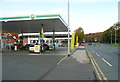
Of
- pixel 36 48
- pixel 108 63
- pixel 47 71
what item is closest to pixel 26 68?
pixel 47 71

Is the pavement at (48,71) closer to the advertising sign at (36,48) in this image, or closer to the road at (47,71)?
the road at (47,71)

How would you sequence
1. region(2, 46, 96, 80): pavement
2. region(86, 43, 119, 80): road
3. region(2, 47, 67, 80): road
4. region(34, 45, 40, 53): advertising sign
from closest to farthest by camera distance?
region(2, 46, 96, 80): pavement, region(2, 47, 67, 80): road, region(86, 43, 119, 80): road, region(34, 45, 40, 53): advertising sign

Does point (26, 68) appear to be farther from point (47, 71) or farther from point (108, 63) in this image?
point (108, 63)

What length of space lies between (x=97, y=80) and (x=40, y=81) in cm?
251

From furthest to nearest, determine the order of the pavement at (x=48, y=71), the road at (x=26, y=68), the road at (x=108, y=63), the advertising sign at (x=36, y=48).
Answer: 1. the advertising sign at (x=36, y=48)
2. the road at (x=108, y=63)
3. the road at (x=26, y=68)
4. the pavement at (x=48, y=71)

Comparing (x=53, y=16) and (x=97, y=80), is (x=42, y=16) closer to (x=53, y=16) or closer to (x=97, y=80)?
(x=53, y=16)

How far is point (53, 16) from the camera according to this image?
50.8 feet

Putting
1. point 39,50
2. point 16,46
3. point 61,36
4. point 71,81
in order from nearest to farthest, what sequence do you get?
point 71,81 < point 39,50 < point 16,46 < point 61,36

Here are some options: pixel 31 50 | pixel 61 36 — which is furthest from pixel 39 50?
pixel 61 36

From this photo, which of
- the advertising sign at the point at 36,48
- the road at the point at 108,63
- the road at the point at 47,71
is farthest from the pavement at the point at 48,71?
the advertising sign at the point at 36,48

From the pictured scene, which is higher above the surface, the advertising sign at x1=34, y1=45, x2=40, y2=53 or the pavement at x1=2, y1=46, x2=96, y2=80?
the advertising sign at x1=34, y1=45, x2=40, y2=53

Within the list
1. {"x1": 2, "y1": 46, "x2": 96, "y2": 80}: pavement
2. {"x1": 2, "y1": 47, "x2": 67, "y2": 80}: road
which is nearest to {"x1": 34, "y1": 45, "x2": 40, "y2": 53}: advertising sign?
{"x1": 2, "y1": 47, "x2": 67, "y2": 80}: road

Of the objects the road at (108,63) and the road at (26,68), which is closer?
the road at (26,68)

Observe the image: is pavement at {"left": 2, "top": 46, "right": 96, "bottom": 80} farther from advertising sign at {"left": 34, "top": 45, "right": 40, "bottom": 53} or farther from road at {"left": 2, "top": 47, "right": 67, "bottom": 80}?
advertising sign at {"left": 34, "top": 45, "right": 40, "bottom": 53}
